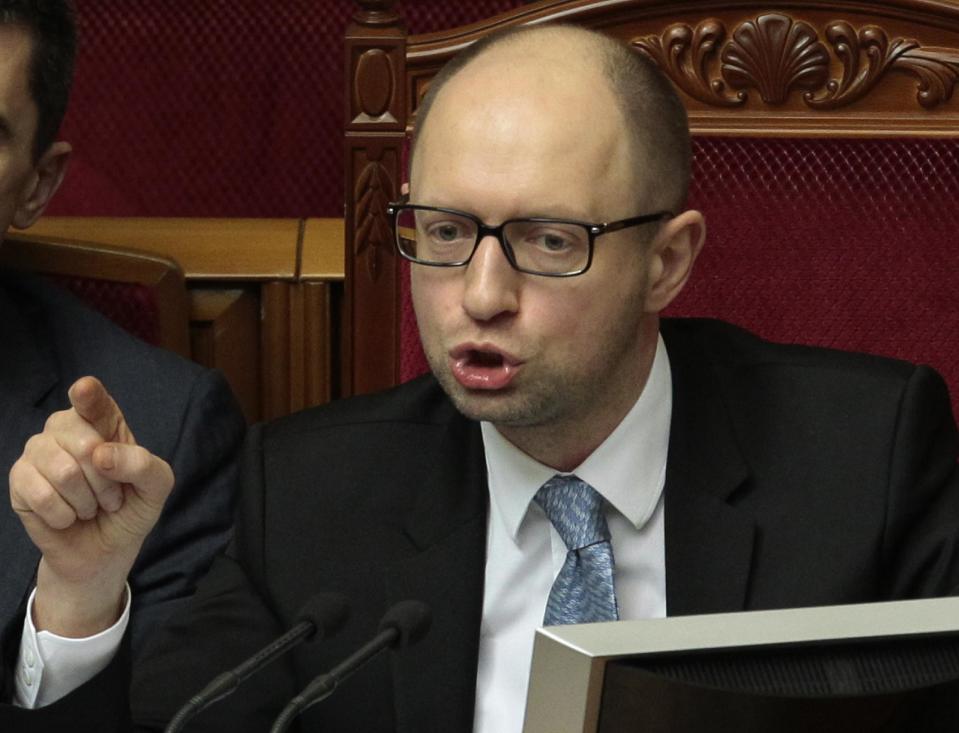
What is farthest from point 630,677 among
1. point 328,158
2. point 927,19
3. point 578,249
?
point 328,158

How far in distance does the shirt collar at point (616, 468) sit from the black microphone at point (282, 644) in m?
0.32

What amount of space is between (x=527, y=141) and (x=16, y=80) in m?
0.56

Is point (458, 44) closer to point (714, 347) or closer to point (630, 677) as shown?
point (714, 347)

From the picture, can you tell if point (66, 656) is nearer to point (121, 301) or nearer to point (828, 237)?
point (121, 301)

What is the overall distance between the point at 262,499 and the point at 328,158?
1040mm

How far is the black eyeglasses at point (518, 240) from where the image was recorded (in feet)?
3.46

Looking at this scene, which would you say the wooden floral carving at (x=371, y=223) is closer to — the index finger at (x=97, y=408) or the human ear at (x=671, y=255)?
the human ear at (x=671, y=255)

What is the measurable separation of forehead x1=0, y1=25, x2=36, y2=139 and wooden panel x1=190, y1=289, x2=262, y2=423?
32 cm

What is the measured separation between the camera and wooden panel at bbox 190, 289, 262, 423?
168 cm

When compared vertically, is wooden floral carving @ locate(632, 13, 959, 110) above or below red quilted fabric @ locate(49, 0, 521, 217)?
above

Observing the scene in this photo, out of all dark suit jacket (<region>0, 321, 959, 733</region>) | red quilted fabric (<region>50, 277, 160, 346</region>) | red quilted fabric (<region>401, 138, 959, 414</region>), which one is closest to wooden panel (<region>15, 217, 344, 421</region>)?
red quilted fabric (<region>50, 277, 160, 346</region>)

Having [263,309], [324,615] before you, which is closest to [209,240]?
[263,309]

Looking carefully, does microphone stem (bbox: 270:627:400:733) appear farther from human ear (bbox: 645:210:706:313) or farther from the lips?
human ear (bbox: 645:210:706:313)

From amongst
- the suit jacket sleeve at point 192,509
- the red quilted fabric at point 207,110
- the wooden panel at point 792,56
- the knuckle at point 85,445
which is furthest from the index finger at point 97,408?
the red quilted fabric at point 207,110
